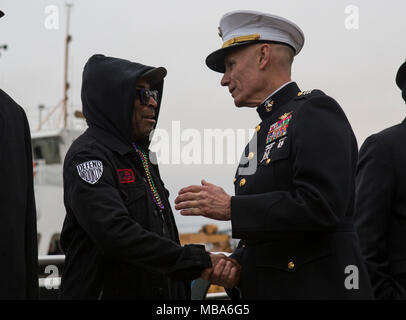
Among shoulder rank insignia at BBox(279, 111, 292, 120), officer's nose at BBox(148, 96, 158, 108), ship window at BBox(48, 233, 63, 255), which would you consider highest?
officer's nose at BBox(148, 96, 158, 108)

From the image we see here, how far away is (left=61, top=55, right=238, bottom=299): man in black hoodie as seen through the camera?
289 centimetres

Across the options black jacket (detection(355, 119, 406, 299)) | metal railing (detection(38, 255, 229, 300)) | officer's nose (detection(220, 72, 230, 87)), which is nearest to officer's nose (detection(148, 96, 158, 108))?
officer's nose (detection(220, 72, 230, 87))

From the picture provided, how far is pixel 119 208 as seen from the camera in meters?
2.90

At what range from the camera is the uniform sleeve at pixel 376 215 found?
3.20 meters

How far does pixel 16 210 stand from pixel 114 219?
635 mm

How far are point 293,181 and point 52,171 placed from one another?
1902 centimetres

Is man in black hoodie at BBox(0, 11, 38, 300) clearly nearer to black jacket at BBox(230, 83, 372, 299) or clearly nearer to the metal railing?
black jacket at BBox(230, 83, 372, 299)

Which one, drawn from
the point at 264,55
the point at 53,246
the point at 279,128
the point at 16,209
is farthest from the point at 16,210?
the point at 53,246

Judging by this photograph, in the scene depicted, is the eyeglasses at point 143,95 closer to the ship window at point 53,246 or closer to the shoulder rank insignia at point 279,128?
the shoulder rank insignia at point 279,128

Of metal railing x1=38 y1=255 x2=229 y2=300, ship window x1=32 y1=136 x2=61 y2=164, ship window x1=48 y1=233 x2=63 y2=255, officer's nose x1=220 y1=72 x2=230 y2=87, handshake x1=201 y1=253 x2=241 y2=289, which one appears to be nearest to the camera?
handshake x1=201 y1=253 x2=241 y2=289

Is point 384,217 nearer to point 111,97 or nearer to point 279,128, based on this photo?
point 279,128
